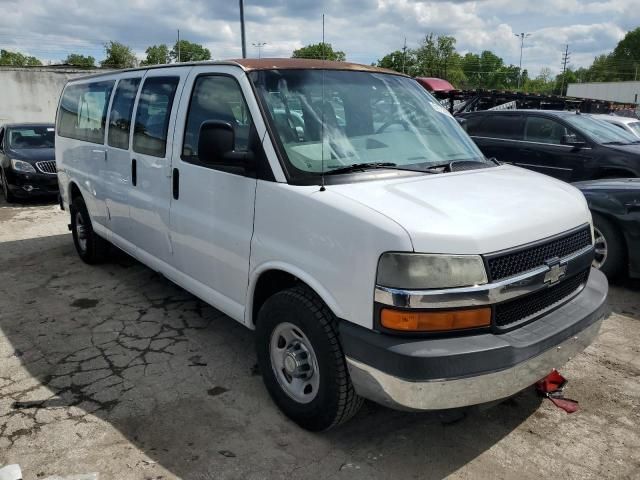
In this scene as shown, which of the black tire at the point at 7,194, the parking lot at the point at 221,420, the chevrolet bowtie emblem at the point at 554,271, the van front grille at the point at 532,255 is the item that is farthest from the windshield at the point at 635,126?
the black tire at the point at 7,194

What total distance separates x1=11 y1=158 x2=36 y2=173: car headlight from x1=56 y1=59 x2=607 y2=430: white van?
23.3 feet

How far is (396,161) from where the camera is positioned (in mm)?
3156

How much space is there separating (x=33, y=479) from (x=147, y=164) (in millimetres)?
2375

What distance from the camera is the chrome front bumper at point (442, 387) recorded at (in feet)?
7.69

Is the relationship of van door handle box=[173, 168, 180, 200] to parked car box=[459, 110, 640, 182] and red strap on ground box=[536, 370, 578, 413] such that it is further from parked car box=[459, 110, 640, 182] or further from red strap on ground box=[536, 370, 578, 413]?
parked car box=[459, 110, 640, 182]

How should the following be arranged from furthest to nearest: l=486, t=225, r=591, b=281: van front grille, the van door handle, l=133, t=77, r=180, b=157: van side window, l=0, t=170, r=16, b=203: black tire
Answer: l=0, t=170, r=16, b=203: black tire, l=133, t=77, r=180, b=157: van side window, the van door handle, l=486, t=225, r=591, b=281: van front grille

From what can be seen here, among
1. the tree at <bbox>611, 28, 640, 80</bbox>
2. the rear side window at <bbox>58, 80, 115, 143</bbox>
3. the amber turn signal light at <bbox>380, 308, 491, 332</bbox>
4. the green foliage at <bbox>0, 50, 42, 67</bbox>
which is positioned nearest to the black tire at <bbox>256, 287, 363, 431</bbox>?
the amber turn signal light at <bbox>380, 308, 491, 332</bbox>

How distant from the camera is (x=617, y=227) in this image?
5152 mm

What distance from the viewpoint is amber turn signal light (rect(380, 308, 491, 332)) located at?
2.36 metres

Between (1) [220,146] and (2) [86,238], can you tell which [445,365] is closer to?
(1) [220,146]

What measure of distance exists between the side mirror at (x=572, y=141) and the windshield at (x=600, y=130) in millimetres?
197

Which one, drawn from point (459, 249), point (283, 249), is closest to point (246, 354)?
point (283, 249)

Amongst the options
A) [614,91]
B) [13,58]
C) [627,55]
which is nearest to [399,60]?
[614,91]

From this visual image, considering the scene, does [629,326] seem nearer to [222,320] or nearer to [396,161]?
[396,161]
